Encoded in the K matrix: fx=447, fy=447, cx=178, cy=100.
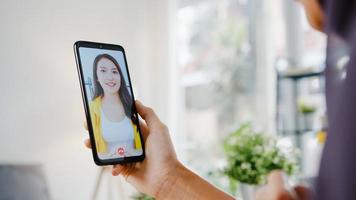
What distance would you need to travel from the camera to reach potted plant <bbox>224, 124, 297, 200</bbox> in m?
1.49

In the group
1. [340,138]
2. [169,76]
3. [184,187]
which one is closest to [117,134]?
[184,187]

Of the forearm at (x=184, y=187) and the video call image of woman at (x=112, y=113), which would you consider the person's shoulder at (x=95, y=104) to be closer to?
the video call image of woman at (x=112, y=113)

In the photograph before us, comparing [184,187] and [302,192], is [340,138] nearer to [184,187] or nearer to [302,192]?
[302,192]

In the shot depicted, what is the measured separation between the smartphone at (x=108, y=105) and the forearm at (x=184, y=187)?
7 centimetres

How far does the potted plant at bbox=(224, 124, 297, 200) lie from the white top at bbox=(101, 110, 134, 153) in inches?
29.5

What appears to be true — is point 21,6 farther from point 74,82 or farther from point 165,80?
point 165,80

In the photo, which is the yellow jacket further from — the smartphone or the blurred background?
the blurred background

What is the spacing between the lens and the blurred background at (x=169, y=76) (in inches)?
37.4

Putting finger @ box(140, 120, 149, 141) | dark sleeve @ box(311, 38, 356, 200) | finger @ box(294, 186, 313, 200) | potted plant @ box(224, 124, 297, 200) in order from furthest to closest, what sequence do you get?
potted plant @ box(224, 124, 297, 200) < finger @ box(140, 120, 149, 141) < finger @ box(294, 186, 313, 200) < dark sleeve @ box(311, 38, 356, 200)

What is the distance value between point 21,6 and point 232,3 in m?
1.42

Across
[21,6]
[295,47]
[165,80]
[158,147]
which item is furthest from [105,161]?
[295,47]

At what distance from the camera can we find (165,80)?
1.53 meters

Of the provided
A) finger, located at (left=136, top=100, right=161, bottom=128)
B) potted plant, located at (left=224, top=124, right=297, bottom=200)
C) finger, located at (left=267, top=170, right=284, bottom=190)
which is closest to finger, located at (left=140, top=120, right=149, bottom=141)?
finger, located at (left=136, top=100, right=161, bottom=128)

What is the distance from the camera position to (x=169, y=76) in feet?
5.08
